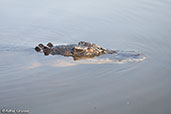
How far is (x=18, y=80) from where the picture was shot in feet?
26.0

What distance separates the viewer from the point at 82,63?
346 inches

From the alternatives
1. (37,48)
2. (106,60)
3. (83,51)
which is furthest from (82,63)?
(37,48)

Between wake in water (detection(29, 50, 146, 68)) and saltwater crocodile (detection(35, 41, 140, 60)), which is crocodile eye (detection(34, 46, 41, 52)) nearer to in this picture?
saltwater crocodile (detection(35, 41, 140, 60))

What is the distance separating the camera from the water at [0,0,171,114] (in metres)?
6.63

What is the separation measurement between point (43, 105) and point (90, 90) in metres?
1.22

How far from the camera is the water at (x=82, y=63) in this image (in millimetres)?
6633

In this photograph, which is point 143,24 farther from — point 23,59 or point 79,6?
point 23,59

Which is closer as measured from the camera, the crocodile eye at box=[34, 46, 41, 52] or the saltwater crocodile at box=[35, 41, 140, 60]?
the saltwater crocodile at box=[35, 41, 140, 60]

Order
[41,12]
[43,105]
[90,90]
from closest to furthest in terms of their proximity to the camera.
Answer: [43,105], [90,90], [41,12]

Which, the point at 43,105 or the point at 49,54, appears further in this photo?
the point at 49,54

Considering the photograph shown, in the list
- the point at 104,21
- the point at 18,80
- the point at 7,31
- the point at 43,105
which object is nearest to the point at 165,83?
the point at 43,105

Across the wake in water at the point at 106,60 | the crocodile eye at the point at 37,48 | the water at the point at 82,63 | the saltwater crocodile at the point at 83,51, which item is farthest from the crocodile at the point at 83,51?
the crocodile eye at the point at 37,48

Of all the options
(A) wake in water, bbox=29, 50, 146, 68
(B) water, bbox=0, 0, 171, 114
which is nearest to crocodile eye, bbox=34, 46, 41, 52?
(B) water, bbox=0, 0, 171, 114

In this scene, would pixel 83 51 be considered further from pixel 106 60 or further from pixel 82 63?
pixel 106 60
